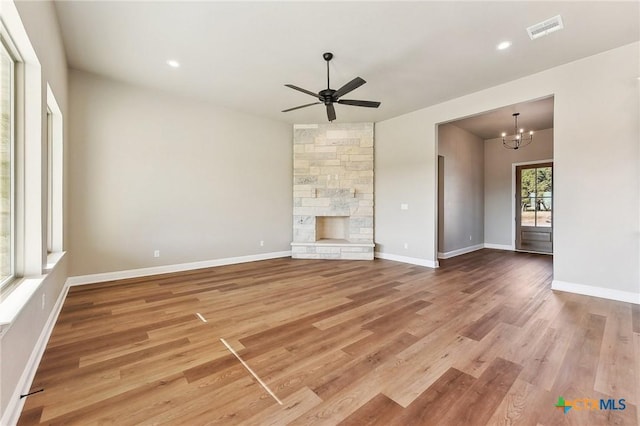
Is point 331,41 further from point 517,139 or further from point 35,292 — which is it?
point 517,139

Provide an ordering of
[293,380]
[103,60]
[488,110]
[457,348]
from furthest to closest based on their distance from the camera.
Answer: [488,110] < [103,60] < [457,348] < [293,380]

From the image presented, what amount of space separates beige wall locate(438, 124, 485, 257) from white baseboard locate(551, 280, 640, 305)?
2.57 m

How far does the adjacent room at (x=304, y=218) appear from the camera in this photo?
1.68 metres

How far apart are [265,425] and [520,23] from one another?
4.20 m

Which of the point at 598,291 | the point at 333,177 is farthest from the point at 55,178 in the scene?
the point at 598,291

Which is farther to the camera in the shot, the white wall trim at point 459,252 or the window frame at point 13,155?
the white wall trim at point 459,252

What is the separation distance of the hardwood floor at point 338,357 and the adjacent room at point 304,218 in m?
0.02

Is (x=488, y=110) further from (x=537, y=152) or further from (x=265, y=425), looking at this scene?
(x=265, y=425)

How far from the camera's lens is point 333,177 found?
240 inches

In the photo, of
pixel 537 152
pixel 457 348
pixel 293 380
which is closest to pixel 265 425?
pixel 293 380

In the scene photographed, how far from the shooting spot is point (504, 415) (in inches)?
57.1

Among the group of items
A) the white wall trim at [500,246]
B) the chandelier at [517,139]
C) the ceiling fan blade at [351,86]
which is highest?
the chandelier at [517,139]

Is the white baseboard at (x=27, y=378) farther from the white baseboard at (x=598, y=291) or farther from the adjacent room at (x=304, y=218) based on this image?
the white baseboard at (x=598, y=291)

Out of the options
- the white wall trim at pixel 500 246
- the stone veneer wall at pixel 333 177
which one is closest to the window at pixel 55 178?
the stone veneer wall at pixel 333 177
